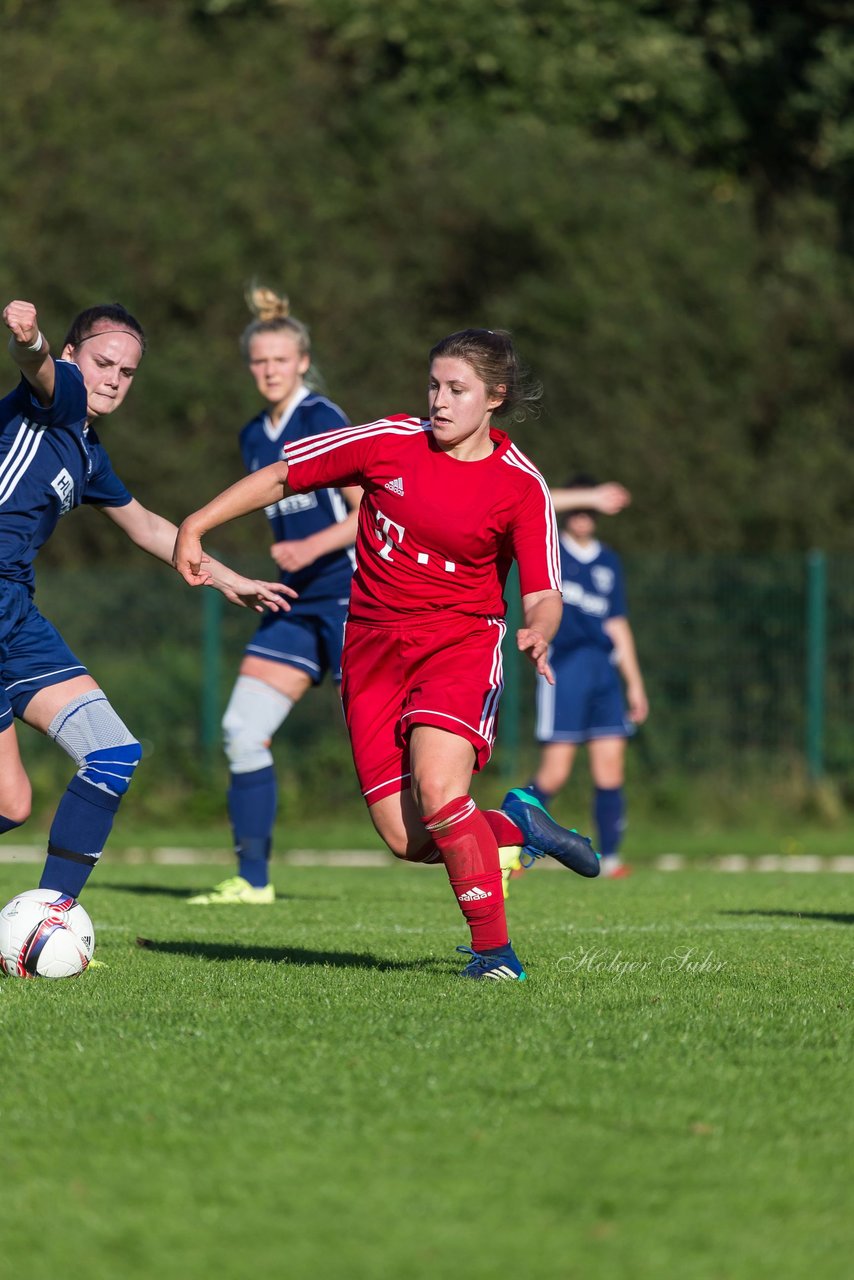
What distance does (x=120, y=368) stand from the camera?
21.4 ft

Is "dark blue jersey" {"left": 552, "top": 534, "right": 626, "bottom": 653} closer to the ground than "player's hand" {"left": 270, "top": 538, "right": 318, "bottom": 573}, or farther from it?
closer to the ground

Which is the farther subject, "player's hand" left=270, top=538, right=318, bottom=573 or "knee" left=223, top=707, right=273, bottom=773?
"knee" left=223, top=707, right=273, bottom=773

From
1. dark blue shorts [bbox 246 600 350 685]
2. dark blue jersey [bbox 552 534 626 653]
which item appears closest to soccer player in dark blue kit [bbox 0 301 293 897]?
dark blue shorts [bbox 246 600 350 685]

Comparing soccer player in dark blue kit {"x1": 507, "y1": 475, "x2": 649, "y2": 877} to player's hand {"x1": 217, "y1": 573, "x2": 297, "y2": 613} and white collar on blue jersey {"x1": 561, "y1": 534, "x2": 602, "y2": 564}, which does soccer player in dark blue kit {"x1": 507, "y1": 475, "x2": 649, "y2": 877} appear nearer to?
white collar on blue jersey {"x1": 561, "y1": 534, "x2": 602, "y2": 564}

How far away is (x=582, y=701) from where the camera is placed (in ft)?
40.8

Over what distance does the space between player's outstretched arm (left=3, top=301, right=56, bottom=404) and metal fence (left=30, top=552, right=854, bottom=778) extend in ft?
39.8

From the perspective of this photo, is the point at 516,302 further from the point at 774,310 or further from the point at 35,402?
the point at 35,402

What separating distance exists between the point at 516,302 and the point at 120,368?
61.9ft

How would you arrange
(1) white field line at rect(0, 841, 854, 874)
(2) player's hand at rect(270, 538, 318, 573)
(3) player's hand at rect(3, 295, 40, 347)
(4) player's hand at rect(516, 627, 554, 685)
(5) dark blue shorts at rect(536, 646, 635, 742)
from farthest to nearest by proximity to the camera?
(1) white field line at rect(0, 841, 854, 874) → (5) dark blue shorts at rect(536, 646, 635, 742) → (2) player's hand at rect(270, 538, 318, 573) → (3) player's hand at rect(3, 295, 40, 347) → (4) player's hand at rect(516, 627, 554, 685)

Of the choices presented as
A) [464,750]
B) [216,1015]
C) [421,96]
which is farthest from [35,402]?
[421,96]

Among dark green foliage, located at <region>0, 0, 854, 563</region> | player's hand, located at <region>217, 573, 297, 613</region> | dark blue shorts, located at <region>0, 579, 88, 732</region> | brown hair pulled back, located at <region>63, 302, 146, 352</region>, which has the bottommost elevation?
dark blue shorts, located at <region>0, 579, 88, 732</region>

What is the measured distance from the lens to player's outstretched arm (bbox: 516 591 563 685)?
5445 millimetres

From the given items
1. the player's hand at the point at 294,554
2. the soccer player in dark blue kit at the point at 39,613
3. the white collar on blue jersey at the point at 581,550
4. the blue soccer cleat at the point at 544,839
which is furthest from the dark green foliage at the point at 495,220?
the blue soccer cleat at the point at 544,839

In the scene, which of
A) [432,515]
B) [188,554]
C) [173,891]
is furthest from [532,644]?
[173,891]
